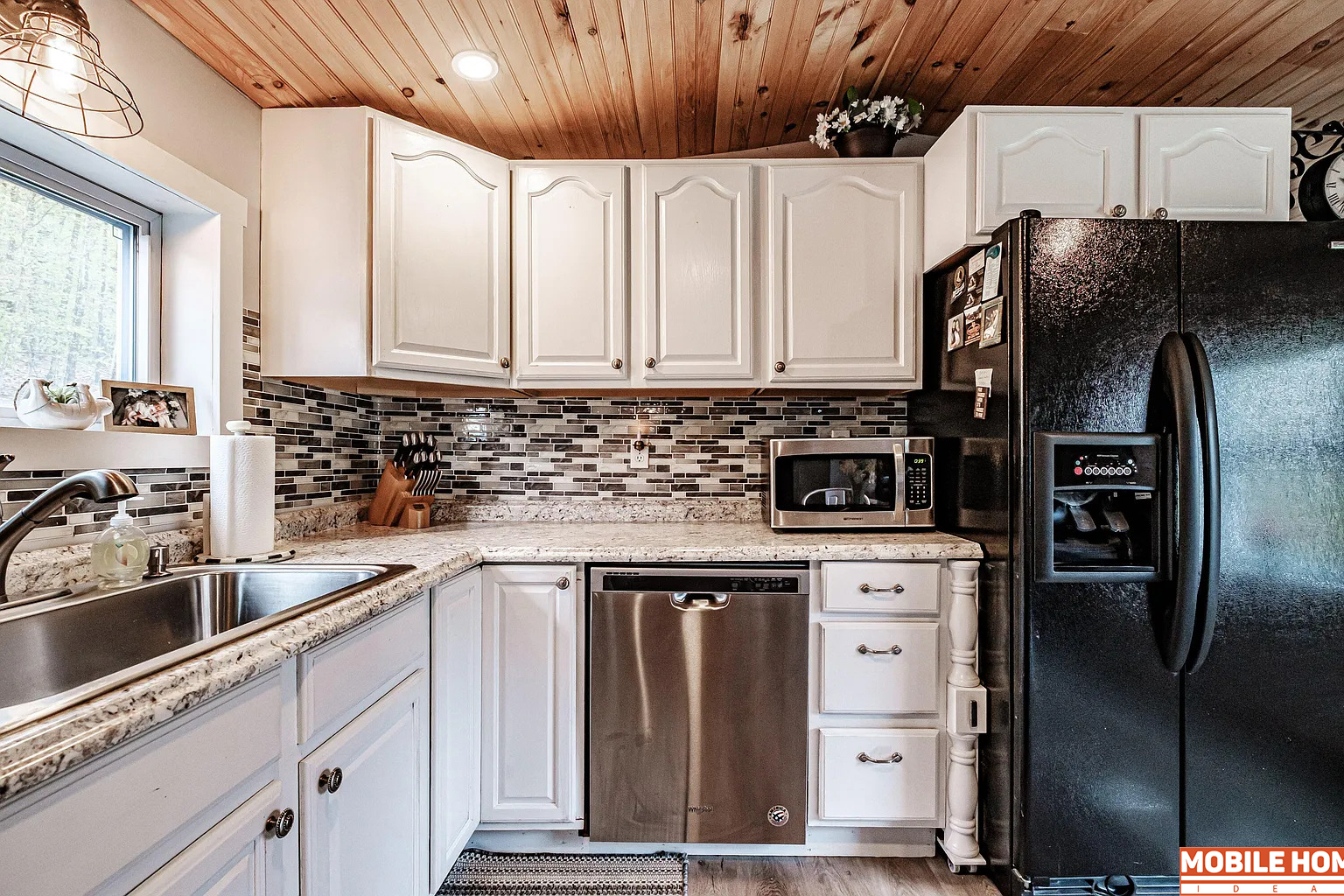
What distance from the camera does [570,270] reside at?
6.79 feet

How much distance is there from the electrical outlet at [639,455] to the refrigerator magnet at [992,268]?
1.23 metres

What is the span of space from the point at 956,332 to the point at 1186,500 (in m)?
0.70

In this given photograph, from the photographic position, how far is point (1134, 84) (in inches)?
76.7

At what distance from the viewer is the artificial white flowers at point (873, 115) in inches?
76.6

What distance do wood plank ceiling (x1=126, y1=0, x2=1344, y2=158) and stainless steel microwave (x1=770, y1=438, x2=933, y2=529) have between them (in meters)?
1.08

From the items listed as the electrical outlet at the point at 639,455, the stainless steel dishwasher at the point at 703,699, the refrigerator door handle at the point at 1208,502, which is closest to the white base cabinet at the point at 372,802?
the stainless steel dishwasher at the point at 703,699

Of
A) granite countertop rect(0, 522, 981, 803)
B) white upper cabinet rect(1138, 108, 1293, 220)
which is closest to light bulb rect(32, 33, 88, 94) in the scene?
granite countertop rect(0, 522, 981, 803)

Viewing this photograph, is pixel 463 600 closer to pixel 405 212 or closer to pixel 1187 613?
pixel 405 212

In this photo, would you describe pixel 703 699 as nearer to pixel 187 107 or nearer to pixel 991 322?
pixel 991 322

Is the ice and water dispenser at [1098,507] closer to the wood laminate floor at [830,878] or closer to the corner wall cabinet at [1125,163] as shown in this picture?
the corner wall cabinet at [1125,163]

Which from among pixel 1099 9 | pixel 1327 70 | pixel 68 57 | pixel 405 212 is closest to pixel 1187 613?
pixel 1099 9

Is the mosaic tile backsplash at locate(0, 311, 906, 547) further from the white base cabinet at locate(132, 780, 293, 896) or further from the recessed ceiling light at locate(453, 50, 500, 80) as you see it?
the white base cabinet at locate(132, 780, 293, 896)

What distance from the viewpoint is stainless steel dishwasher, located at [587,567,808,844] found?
174cm

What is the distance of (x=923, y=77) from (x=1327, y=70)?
1186 millimetres
